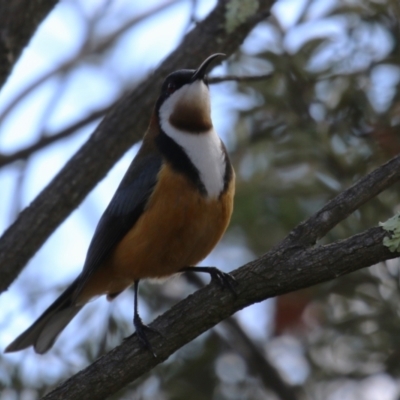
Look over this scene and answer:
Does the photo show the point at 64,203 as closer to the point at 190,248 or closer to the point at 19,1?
the point at 190,248

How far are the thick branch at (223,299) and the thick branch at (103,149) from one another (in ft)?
3.75

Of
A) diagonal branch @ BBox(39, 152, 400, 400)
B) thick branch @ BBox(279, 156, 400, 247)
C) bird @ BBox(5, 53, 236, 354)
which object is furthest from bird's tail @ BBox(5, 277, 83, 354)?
thick branch @ BBox(279, 156, 400, 247)

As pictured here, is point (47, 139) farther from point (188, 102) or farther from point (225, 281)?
point (225, 281)

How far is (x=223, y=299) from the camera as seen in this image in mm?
4168

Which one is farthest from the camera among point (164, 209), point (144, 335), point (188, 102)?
point (188, 102)

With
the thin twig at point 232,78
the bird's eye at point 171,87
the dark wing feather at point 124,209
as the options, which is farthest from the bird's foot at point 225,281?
the thin twig at point 232,78

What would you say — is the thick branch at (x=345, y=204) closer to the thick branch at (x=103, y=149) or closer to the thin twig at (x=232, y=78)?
the thin twig at (x=232, y=78)

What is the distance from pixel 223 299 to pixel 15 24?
102 inches

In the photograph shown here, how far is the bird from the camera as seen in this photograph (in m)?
4.86

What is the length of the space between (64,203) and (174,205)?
86 cm

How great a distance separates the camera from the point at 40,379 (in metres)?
6.19

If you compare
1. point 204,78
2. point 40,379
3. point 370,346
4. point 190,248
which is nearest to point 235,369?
point 370,346

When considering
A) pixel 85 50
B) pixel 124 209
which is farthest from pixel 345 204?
pixel 85 50

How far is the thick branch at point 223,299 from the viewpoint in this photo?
154 inches
